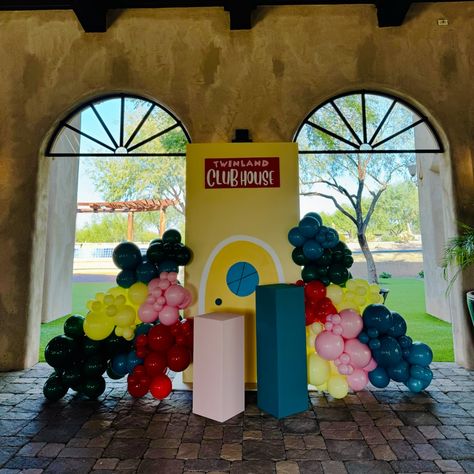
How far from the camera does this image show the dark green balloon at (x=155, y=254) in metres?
3.35

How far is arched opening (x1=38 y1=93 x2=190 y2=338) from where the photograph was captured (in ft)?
14.4

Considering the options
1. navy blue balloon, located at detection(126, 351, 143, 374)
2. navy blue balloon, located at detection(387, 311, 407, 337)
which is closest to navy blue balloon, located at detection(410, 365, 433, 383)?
navy blue balloon, located at detection(387, 311, 407, 337)

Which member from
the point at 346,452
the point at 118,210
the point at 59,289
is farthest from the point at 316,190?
the point at 59,289

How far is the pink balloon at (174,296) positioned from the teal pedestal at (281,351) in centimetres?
81

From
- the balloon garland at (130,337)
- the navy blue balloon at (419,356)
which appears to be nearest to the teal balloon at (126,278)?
the balloon garland at (130,337)

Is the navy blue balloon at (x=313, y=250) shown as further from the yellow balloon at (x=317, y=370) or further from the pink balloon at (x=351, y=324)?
the yellow balloon at (x=317, y=370)

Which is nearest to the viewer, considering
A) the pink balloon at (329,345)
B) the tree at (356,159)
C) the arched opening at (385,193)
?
the pink balloon at (329,345)

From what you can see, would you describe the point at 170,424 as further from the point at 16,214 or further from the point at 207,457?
the point at 16,214

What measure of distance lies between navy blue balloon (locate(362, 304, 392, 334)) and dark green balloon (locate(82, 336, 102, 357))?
2.74 metres

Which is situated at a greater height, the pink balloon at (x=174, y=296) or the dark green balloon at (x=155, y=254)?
the dark green balloon at (x=155, y=254)

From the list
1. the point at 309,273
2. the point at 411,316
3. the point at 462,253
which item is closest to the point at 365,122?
the point at 462,253

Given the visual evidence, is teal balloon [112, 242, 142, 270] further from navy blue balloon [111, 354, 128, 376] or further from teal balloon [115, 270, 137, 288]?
navy blue balloon [111, 354, 128, 376]

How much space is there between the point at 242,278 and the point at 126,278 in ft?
4.11

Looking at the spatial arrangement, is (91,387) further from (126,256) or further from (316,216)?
(316,216)
